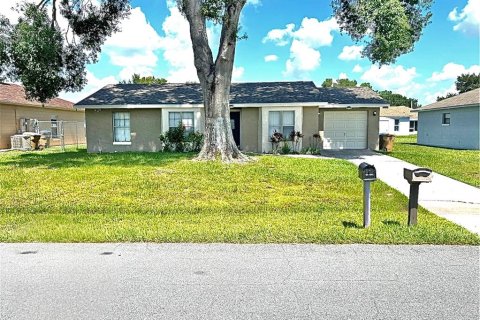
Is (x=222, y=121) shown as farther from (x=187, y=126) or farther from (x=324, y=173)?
(x=187, y=126)

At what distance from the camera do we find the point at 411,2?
13.1 meters

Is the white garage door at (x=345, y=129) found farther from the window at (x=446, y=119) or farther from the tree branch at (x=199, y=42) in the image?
the tree branch at (x=199, y=42)

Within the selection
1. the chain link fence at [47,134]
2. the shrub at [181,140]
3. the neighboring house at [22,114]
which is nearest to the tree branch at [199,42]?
the shrub at [181,140]

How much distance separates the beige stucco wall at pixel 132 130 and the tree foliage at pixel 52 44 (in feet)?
6.19

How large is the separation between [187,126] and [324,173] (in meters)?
9.03

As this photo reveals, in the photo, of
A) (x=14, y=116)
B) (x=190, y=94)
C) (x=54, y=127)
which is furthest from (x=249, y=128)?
(x=54, y=127)

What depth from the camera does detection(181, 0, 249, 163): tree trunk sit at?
1220 cm

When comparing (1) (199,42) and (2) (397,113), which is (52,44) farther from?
(2) (397,113)

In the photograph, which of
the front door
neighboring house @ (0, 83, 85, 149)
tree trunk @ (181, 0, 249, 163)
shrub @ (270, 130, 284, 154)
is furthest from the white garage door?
neighboring house @ (0, 83, 85, 149)

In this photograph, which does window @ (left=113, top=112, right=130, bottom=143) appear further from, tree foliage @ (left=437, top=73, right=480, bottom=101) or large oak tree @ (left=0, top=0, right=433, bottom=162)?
tree foliage @ (left=437, top=73, right=480, bottom=101)

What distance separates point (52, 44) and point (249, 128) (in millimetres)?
9162

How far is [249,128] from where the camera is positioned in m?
17.4

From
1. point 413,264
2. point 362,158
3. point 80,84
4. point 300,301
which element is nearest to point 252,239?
point 300,301

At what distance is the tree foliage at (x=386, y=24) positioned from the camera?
11422mm
